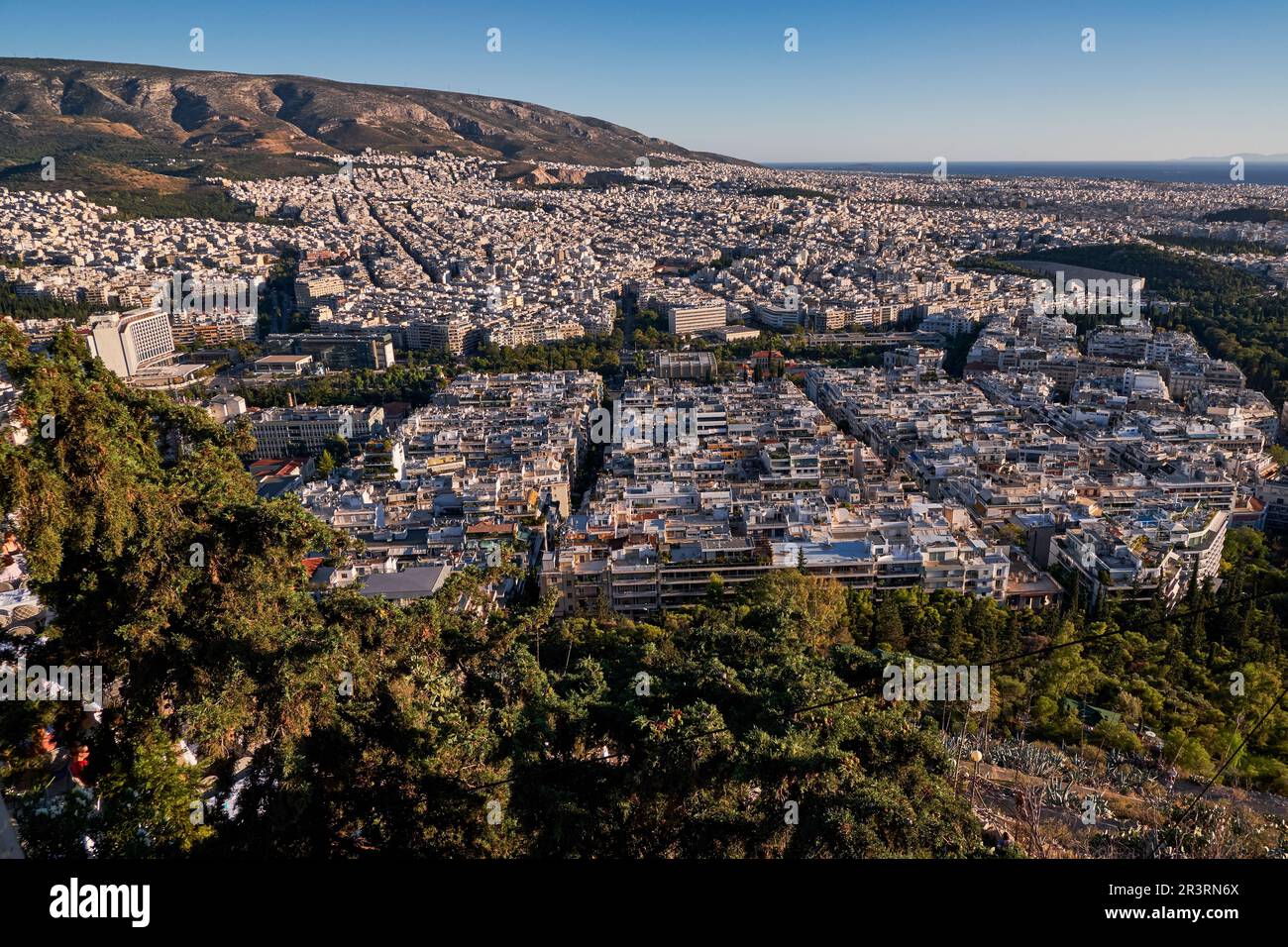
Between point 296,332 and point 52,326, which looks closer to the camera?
point 52,326

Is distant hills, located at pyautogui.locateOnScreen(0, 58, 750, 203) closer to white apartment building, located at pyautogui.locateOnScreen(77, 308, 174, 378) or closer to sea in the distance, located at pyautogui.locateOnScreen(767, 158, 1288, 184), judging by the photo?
white apartment building, located at pyautogui.locateOnScreen(77, 308, 174, 378)

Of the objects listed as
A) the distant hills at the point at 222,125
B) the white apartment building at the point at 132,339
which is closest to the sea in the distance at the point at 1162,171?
the distant hills at the point at 222,125

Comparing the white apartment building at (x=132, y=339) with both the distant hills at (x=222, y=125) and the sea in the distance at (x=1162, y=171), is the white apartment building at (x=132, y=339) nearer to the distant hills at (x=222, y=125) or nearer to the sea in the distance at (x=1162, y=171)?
the distant hills at (x=222, y=125)

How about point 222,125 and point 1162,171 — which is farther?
point 1162,171

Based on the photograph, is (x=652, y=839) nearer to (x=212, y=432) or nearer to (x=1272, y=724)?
(x=212, y=432)

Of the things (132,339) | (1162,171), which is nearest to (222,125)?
(132,339)

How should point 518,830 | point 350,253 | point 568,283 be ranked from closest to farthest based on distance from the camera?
point 518,830 < point 568,283 < point 350,253

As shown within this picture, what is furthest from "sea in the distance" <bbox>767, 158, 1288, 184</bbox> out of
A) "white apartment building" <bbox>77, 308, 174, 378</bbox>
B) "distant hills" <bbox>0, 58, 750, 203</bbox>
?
"white apartment building" <bbox>77, 308, 174, 378</bbox>

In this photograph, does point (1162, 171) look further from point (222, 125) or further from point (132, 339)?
point (132, 339)
